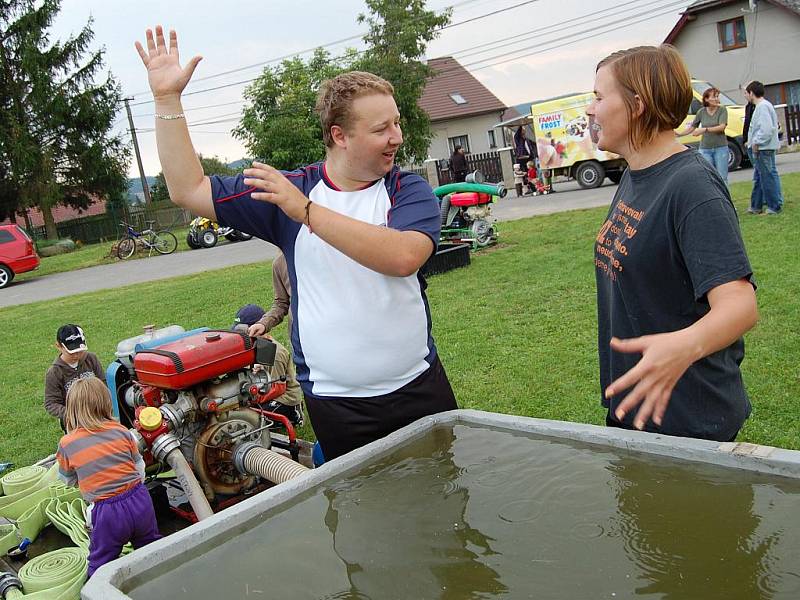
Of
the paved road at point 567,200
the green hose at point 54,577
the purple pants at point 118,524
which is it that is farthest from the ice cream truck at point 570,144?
the green hose at point 54,577

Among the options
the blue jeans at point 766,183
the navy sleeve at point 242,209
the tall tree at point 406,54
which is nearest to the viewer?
the navy sleeve at point 242,209

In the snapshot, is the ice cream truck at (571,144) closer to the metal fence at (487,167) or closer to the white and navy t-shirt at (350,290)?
the metal fence at (487,167)

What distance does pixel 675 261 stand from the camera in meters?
1.87

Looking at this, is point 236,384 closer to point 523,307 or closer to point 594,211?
point 523,307

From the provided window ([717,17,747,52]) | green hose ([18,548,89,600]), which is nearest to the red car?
green hose ([18,548,89,600])

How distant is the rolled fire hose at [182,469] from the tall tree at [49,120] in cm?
3086

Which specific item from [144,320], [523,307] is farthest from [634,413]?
[144,320]

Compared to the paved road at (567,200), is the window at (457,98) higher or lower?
higher

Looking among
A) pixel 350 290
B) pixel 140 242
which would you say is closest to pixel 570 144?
pixel 140 242

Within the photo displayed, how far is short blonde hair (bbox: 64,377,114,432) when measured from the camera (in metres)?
3.45

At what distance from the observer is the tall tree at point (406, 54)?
31.0 meters

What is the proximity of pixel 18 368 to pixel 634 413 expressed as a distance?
8.18 metres

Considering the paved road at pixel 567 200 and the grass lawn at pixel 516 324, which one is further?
the paved road at pixel 567 200

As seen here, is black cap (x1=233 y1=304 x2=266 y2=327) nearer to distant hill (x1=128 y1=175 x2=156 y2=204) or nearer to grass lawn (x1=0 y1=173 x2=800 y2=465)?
grass lawn (x1=0 y1=173 x2=800 y2=465)
